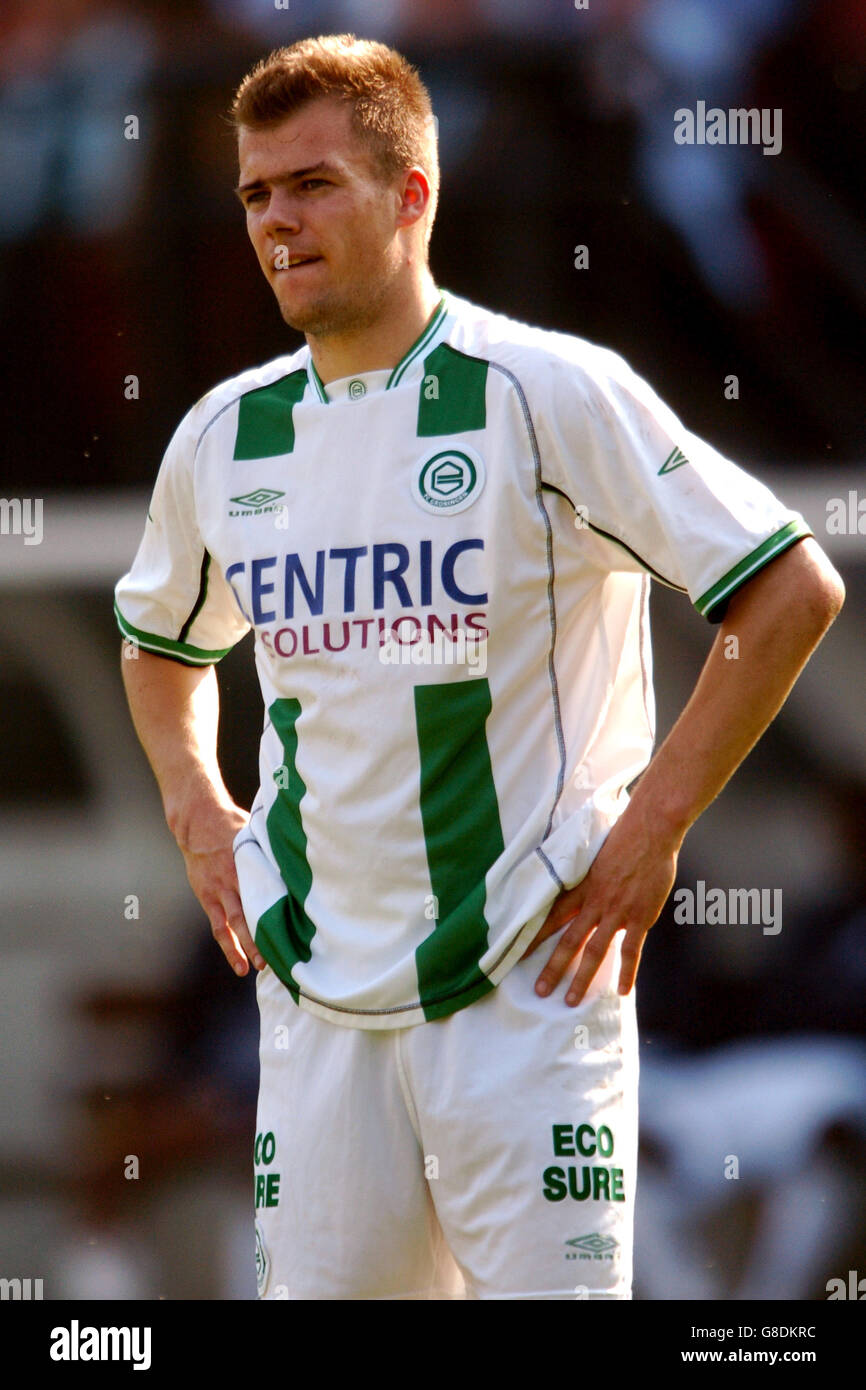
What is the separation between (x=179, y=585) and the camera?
2.18 meters

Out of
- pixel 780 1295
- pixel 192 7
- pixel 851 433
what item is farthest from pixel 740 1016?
pixel 192 7

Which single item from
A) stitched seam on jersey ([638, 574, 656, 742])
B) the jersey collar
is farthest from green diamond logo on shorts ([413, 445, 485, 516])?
stitched seam on jersey ([638, 574, 656, 742])

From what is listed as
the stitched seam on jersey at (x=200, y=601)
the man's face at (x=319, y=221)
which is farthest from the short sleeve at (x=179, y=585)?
the man's face at (x=319, y=221)

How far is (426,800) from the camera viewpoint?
5.98ft

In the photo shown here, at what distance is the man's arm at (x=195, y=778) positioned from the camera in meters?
2.11

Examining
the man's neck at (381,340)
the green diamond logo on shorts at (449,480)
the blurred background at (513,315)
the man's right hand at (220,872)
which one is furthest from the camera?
the blurred background at (513,315)

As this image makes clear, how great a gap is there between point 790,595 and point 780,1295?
61.6 inches

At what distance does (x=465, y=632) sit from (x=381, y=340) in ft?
1.27

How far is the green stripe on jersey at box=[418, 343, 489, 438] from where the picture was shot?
6.11ft

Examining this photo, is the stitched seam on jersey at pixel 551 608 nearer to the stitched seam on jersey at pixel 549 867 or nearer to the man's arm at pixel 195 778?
the stitched seam on jersey at pixel 549 867

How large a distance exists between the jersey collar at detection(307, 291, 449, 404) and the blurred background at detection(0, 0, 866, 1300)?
987mm

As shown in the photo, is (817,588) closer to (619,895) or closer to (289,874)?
(619,895)

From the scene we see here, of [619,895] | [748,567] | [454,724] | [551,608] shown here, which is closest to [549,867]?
[619,895]

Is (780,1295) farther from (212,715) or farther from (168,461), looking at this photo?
(168,461)
